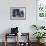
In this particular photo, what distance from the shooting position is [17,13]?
669 cm

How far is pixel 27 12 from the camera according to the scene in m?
6.67

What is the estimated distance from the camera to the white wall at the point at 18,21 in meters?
6.64

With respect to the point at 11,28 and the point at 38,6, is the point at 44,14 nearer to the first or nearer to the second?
the point at 38,6

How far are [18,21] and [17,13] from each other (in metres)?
0.36

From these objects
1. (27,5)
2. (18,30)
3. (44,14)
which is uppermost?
(27,5)

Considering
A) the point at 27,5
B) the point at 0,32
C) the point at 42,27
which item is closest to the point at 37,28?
the point at 42,27

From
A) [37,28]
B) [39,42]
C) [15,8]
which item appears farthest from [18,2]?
[39,42]

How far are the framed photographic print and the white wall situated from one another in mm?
133

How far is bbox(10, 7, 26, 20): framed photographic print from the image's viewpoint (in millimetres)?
6652

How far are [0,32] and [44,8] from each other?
7.39 feet

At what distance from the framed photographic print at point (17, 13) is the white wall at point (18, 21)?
0.13 meters

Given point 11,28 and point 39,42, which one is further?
point 11,28

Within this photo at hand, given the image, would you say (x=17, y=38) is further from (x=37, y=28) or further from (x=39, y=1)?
(x=39, y=1)

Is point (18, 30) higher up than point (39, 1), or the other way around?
point (39, 1)
